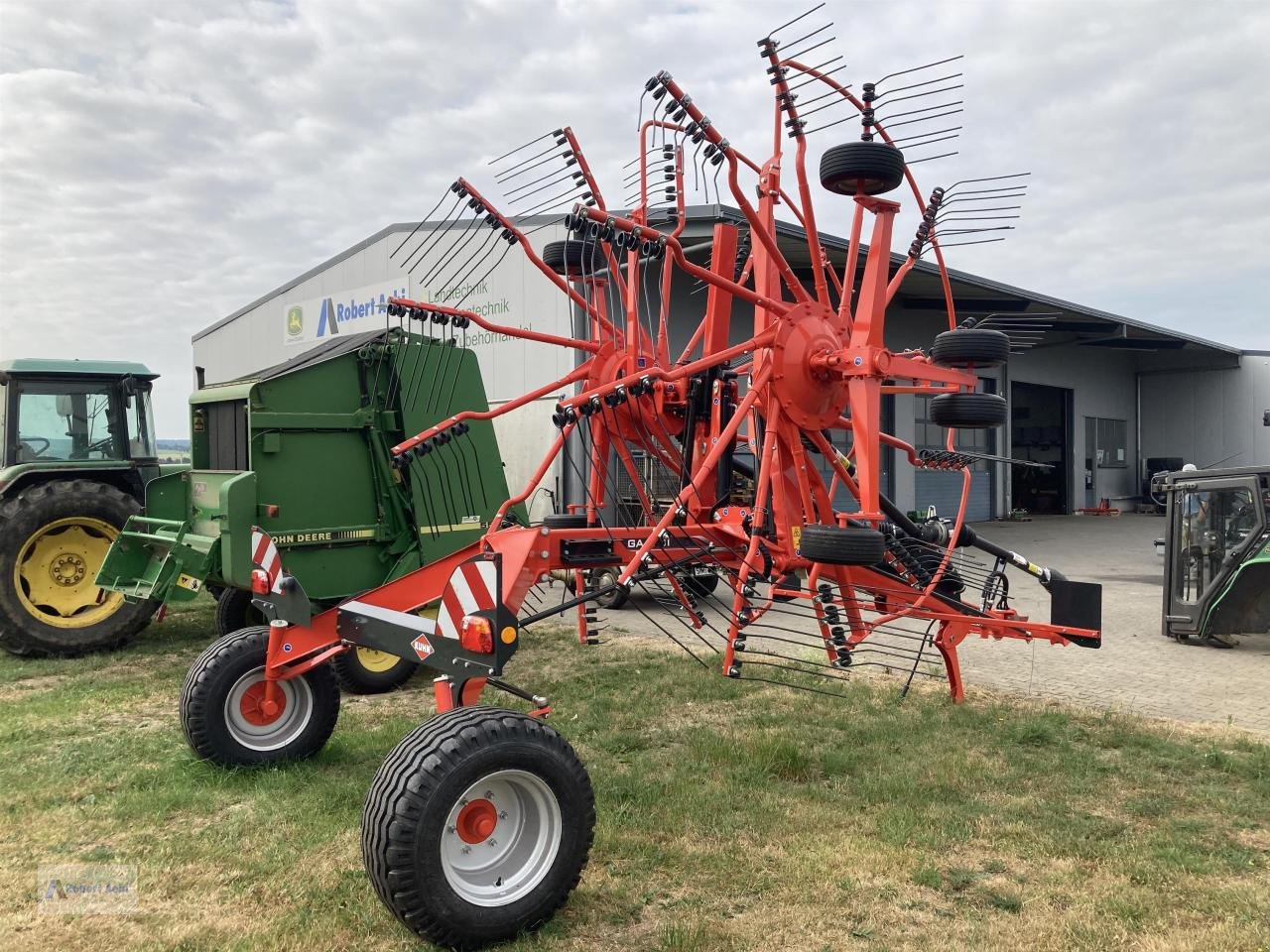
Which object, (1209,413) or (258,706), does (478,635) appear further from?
(1209,413)

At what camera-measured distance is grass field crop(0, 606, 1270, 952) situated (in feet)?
11.3

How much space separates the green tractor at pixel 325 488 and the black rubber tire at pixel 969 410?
359cm

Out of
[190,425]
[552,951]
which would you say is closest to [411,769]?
[552,951]

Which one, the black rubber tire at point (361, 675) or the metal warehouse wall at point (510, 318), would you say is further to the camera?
the metal warehouse wall at point (510, 318)

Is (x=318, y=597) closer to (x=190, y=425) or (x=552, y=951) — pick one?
(x=190, y=425)

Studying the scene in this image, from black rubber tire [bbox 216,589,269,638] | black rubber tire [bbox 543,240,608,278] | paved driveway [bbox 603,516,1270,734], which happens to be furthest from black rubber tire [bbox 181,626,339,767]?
paved driveway [bbox 603,516,1270,734]

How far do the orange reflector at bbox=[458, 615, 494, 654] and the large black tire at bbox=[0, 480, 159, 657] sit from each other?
5519 millimetres

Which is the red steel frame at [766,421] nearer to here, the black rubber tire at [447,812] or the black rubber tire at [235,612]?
the black rubber tire at [447,812]

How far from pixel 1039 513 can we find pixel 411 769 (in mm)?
28040

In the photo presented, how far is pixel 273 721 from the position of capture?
5.03 m

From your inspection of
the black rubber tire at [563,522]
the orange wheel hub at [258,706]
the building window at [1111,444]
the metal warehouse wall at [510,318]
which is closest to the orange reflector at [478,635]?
the orange wheel hub at [258,706]

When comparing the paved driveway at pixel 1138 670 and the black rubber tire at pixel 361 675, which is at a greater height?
the black rubber tire at pixel 361 675

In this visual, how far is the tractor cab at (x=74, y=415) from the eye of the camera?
914 centimetres

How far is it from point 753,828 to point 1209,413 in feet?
104
